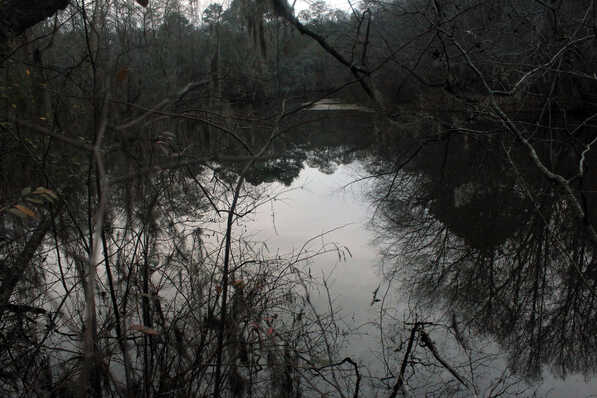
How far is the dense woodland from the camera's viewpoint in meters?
1.73

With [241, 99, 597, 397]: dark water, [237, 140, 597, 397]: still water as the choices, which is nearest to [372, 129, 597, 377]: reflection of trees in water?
[241, 99, 597, 397]: dark water

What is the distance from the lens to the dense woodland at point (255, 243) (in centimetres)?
173

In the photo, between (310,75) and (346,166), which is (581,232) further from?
(310,75)

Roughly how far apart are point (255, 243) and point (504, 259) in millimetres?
1928

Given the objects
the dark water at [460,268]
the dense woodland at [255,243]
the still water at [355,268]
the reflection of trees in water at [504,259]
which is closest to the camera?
the dense woodland at [255,243]

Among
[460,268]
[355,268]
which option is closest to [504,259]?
[460,268]

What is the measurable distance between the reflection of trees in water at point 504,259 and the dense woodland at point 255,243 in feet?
0.06

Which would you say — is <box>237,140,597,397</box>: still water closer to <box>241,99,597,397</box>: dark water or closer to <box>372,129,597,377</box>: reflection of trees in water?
<box>241,99,597,397</box>: dark water

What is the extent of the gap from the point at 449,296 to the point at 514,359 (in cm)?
70

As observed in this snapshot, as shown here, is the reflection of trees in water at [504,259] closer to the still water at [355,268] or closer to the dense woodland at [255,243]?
the dense woodland at [255,243]

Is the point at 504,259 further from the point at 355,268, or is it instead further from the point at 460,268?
the point at 355,268

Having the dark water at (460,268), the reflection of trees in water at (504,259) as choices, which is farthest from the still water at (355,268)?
the reflection of trees in water at (504,259)

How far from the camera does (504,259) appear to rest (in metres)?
3.62

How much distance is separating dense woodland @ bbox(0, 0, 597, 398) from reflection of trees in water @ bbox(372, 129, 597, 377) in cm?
2
